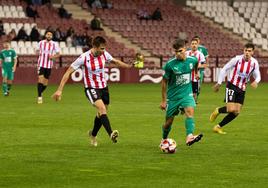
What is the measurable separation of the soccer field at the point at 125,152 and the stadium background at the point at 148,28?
53.4ft

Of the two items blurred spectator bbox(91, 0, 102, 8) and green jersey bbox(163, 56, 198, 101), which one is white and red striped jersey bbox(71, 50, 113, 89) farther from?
blurred spectator bbox(91, 0, 102, 8)

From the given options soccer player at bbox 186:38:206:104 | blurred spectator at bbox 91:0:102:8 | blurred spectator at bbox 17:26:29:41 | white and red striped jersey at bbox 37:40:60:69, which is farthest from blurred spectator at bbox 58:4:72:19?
soccer player at bbox 186:38:206:104

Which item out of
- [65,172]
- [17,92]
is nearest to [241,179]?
[65,172]

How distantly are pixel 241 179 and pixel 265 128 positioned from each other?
8.09 metres

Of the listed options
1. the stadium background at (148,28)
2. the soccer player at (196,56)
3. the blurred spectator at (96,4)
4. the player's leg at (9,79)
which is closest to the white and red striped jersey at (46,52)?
the player's leg at (9,79)

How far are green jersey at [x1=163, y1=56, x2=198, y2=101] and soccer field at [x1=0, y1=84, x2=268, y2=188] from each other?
1.00 metres

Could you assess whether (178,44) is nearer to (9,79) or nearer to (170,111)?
(170,111)

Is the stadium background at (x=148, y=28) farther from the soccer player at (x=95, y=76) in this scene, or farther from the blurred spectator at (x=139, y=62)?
the soccer player at (x=95, y=76)

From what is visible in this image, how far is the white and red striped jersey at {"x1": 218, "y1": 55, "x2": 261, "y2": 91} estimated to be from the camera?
59.3 feet

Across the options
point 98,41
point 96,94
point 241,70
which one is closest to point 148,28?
point 241,70

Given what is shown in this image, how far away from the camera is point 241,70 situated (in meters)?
18.2

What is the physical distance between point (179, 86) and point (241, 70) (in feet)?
12.3

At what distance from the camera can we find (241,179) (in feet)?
38.0

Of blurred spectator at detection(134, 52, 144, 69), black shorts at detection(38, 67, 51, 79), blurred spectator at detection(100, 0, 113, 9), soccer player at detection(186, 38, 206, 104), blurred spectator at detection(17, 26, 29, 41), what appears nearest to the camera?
blurred spectator at detection(134, 52, 144, 69)
